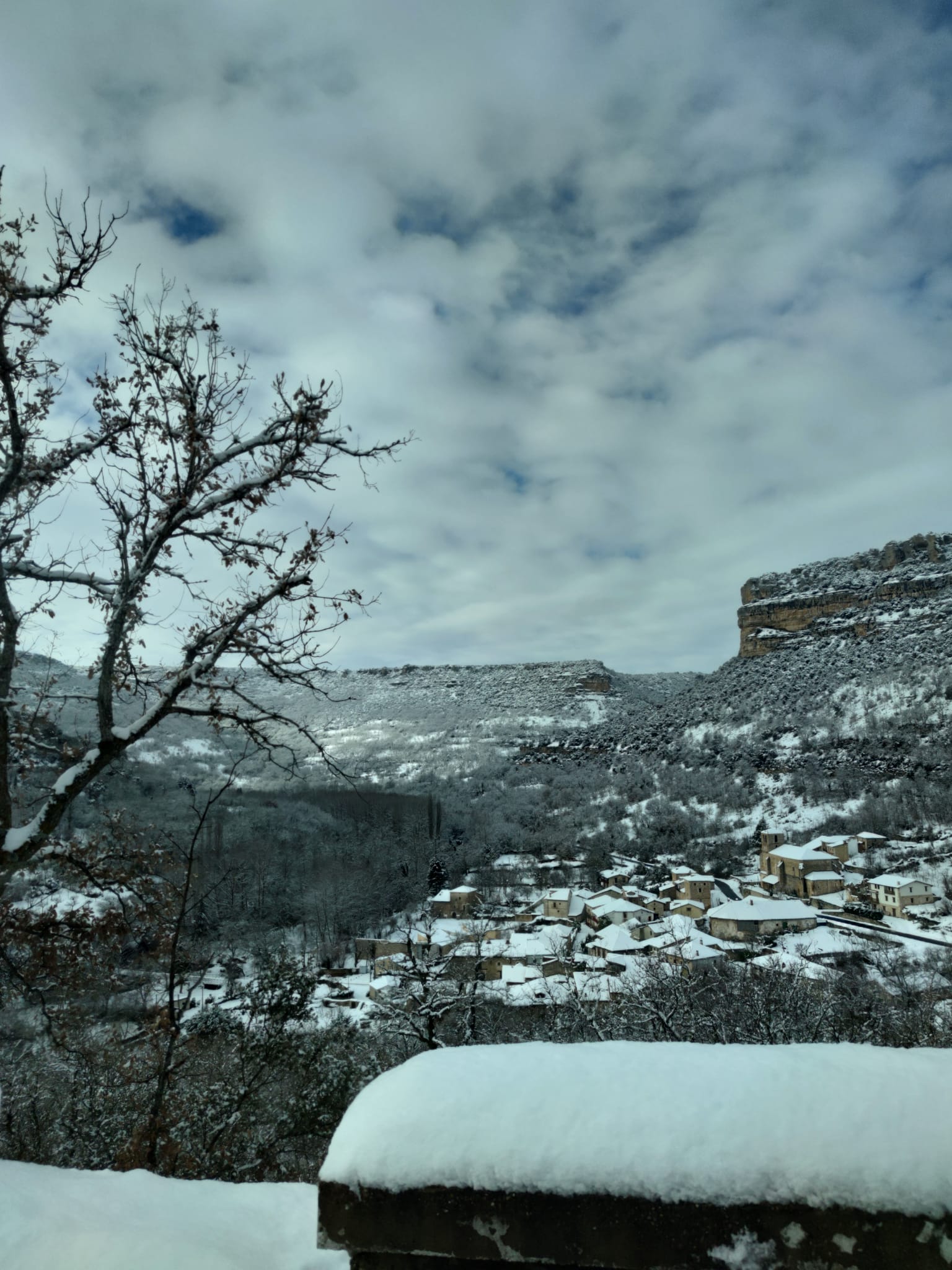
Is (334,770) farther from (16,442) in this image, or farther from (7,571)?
(16,442)

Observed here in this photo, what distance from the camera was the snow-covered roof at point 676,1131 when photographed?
1.70 meters

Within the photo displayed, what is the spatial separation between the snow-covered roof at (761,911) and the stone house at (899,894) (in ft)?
12.8

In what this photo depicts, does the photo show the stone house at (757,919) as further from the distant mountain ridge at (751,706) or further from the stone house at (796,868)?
the distant mountain ridge at (751,706)

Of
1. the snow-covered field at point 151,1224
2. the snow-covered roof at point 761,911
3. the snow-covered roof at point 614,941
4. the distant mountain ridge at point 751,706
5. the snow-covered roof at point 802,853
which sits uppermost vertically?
the distant mountain ridge at point 751,706

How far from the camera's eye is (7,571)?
5.41m

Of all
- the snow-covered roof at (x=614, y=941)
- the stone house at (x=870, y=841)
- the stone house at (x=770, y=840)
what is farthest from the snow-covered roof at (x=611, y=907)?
the stone house at (x=870, y=841)

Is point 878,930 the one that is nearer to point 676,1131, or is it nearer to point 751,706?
point 676,1131

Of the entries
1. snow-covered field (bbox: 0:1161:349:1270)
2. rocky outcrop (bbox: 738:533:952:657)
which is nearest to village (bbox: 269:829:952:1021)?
snow-covered field (bbox: 0:1161:349:1270)

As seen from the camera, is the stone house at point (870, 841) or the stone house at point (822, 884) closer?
the stone house at point (822, 884)

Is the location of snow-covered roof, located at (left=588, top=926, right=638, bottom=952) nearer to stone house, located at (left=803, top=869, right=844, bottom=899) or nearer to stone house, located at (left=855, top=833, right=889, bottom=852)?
stone house, located at (left=803, top=869, right=844, bottom=899)

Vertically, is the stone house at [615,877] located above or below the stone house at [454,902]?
above

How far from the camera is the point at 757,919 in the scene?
3083 centimetres

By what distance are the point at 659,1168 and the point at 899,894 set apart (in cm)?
3938

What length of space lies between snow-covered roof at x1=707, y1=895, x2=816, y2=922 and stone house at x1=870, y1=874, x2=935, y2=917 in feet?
12.8
